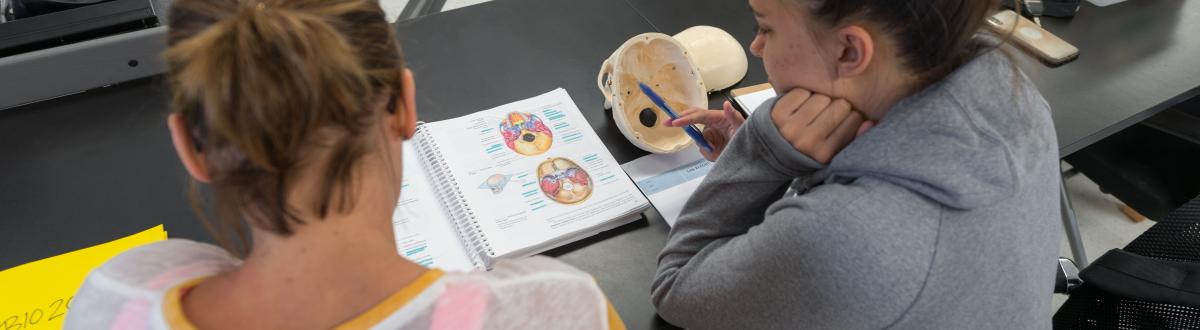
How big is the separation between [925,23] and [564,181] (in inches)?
22.7

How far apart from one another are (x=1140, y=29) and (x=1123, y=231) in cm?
89

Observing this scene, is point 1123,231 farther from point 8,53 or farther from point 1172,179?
point 8,53

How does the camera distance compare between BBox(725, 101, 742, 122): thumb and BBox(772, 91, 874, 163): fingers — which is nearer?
BBox(772, 91, 874, 163): fingers

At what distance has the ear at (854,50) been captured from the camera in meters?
0.83

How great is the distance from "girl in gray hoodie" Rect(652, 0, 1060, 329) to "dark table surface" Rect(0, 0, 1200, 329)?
259mm

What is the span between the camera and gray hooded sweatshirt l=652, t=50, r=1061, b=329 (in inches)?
30.6

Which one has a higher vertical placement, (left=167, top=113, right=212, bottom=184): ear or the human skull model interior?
(left=167, top=113, right=212, bottom=184): ear

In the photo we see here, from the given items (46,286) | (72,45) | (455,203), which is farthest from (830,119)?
(72,45)

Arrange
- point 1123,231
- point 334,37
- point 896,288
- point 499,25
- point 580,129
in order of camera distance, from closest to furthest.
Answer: point 334,37
point 896,288
point 580,129
point 499,25
point 1123,231

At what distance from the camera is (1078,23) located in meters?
1.66

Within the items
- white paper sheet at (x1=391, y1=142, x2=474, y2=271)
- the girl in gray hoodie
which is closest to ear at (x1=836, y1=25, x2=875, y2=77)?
the girl in gray hoodie

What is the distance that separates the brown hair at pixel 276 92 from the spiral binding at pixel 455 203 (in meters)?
0.45

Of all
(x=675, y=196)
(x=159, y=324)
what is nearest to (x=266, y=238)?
(x=159, y=324)

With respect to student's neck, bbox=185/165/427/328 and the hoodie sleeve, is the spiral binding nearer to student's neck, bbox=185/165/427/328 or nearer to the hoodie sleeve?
the hoodie sleeve
